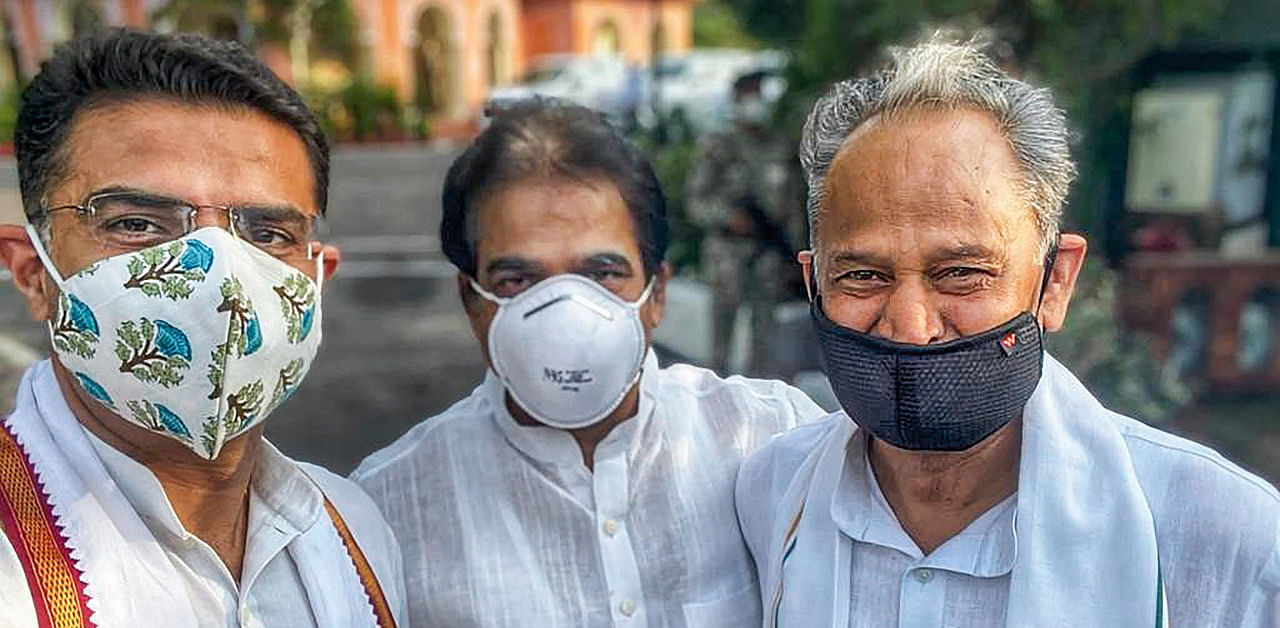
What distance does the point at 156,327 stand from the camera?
146 cm

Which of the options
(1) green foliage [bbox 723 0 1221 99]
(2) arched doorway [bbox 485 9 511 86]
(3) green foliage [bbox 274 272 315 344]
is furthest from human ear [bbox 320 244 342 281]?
Result: (2) arched doorway [bbox 485 9 511 86]

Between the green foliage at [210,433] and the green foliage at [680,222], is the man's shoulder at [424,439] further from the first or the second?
the green foliage at [680,222]

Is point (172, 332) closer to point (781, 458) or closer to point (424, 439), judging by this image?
point (424, 439)

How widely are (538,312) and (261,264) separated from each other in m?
0.63

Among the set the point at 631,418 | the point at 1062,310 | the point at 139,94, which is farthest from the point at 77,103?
the point at 1062,310

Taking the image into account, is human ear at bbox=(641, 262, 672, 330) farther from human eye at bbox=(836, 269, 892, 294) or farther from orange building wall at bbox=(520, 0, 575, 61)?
orange building wall at bbox=(520, 0, 575, 61)

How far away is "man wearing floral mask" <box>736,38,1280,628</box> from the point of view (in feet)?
4.71

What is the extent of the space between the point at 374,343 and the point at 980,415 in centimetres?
713

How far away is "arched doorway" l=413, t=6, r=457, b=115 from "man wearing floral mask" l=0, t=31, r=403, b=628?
24767 mm

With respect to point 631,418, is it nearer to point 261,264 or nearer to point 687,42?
point 261,264

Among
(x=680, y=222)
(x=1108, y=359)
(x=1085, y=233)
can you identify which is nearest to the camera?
(x=1108, y=359)

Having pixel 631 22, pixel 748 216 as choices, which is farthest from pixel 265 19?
pixel 748 216

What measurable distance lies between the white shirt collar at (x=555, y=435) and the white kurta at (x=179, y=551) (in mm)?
399

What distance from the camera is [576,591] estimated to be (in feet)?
6.32
